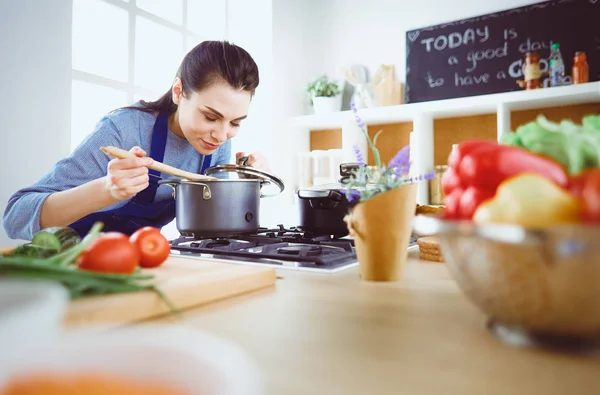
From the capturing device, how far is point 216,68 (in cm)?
168

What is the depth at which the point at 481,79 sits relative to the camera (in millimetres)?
3074

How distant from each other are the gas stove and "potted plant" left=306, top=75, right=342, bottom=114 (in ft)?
7.94

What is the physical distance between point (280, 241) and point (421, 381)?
895 millimetres

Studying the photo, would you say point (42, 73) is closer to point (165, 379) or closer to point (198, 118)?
point (198, 118)

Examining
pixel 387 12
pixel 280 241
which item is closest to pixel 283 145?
pixel 387 12

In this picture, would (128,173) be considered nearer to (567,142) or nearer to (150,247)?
(150,247)

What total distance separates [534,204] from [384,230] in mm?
344

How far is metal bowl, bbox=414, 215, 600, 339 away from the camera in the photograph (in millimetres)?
359

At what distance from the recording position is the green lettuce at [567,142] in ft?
1.47

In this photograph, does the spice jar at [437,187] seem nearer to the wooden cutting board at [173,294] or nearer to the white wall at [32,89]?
the white wall at [32,89]

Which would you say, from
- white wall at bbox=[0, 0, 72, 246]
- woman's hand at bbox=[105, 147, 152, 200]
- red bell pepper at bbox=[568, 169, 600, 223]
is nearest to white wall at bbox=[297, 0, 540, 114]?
white wall at bbox=[0, 0, 72, 246]

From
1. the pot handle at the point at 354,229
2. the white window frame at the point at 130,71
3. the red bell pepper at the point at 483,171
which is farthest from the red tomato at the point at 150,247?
the white window frame at the point at 130,71

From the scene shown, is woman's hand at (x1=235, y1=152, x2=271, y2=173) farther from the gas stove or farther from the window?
the window

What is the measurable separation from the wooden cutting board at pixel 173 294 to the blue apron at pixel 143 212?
748mm
